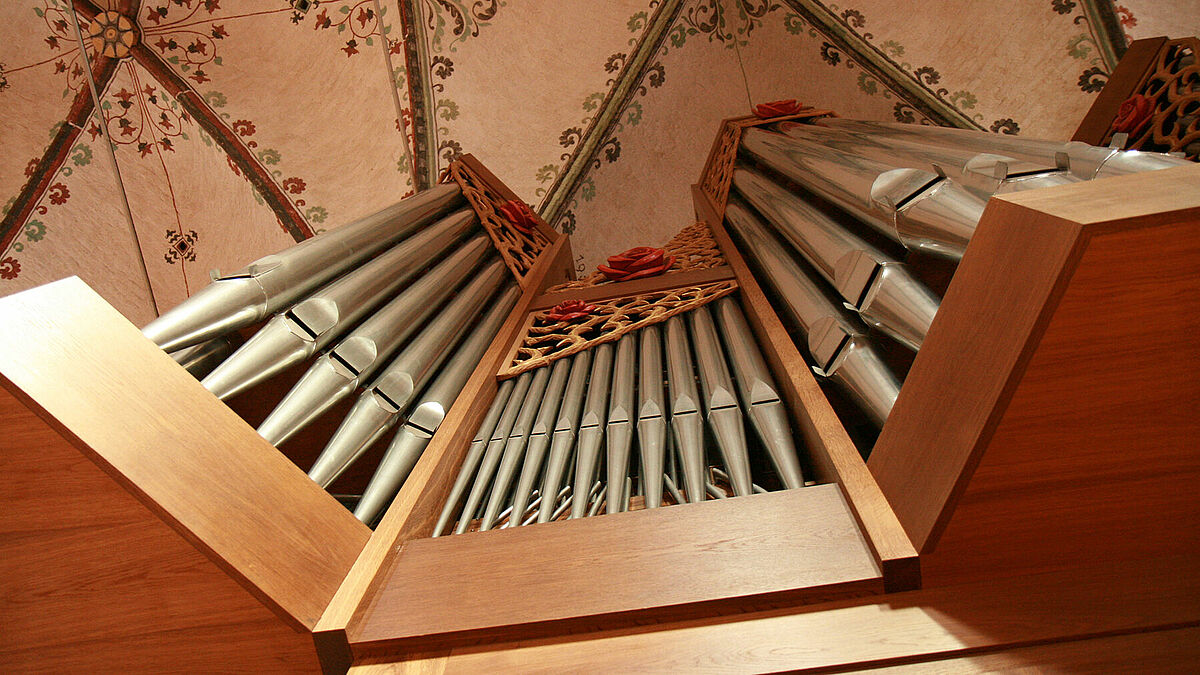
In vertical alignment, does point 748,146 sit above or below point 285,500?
above

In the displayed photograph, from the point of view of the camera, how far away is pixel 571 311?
9.57 ft

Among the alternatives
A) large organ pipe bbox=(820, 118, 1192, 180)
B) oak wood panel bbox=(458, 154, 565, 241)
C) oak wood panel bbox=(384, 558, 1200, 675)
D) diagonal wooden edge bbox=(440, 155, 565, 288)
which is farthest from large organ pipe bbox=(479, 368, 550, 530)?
oak wood panel bbox=(458, 154, 565, 241)

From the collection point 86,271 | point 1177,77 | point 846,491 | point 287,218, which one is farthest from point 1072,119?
point 86,271

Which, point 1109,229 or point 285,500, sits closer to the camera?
point 1109,229

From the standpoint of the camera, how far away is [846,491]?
4.58 feet

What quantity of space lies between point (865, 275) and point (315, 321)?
139cm

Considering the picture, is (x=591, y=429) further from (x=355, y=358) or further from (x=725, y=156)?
(x=725, y=156)

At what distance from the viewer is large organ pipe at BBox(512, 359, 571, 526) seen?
69.7 inches

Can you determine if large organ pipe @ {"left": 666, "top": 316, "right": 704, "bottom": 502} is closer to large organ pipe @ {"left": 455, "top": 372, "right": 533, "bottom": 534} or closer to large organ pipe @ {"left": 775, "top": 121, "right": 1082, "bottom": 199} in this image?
large organ pipe @ {"left": 455, "top": 372, "right": 533, "bottom": 534}

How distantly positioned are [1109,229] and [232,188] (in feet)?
16.1

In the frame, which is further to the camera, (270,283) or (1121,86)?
(1121,86)

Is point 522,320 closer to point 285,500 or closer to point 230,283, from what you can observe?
point 230,283

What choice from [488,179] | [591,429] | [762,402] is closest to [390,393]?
[591,429]

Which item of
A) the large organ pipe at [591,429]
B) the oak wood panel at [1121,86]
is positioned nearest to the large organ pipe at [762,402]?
the large organ pipe at [591,429]
